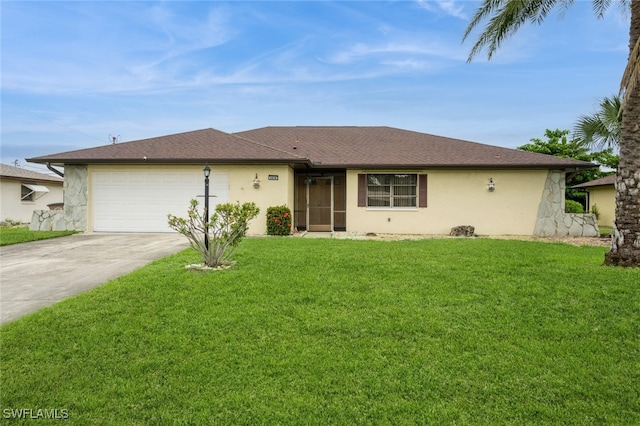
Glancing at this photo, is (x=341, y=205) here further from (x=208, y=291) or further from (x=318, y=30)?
(x=208, y=291)

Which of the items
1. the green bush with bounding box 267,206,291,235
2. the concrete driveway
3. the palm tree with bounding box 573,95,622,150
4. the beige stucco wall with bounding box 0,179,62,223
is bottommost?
the concrete driveway

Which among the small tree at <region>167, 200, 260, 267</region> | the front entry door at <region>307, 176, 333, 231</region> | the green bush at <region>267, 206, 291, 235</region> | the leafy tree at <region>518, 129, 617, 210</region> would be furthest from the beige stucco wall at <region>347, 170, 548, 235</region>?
the leafy tree at <region>518, 129, 617, 210</region>

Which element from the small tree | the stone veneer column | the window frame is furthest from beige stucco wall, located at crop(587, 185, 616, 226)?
the stone veneer column

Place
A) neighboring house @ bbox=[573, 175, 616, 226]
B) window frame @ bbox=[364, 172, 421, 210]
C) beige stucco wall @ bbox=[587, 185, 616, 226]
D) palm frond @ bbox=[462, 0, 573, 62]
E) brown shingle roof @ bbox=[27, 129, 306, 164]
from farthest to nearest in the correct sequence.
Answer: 1. beige stucco wall @ bbox=[587, 185, 616, 226]
2. neighboring house @ bbox=[573, 175, 616, 226]
3. window frame @ bbox=[364, 172, 421, 210]
4. brown shingle roof @ bbox=[27, 129, 306, 164]
5. palm frond @ bbox=[462, 0, 573, 62]

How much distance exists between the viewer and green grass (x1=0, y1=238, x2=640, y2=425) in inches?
107

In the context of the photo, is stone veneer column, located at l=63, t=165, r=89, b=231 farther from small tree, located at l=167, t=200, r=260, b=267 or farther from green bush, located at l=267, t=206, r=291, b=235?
small tree, located at l=167, t=200, r=260, b=267

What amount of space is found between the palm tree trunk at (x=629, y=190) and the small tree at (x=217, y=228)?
6886 mm

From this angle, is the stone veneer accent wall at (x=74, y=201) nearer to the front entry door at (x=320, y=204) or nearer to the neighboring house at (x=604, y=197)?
the front entry door at (x=320, y=204)

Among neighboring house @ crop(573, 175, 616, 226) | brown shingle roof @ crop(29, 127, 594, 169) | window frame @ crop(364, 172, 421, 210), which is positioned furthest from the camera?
→ neighboring house @ crop(573, 175, 616, 226)

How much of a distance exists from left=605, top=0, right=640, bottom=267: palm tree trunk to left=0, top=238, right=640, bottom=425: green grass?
97 cm

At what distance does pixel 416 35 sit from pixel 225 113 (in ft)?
45.0

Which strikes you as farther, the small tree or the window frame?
the window frame

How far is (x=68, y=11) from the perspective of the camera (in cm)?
1106

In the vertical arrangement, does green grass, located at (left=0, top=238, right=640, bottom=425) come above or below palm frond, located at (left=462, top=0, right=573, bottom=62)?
below
